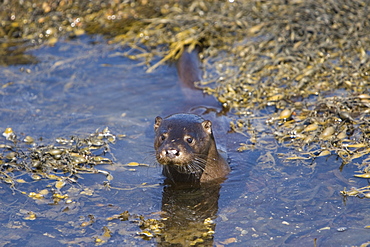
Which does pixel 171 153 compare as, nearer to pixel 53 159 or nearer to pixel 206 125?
pixel 206 125

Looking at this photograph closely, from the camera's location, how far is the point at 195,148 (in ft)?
13.9

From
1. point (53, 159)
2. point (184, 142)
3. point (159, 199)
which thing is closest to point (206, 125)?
point (184, 142)

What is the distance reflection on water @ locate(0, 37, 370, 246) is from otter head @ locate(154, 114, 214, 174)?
257 millimetres

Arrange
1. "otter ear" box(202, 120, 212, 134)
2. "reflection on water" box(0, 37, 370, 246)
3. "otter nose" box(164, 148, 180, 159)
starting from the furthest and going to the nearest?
1. "otter ear" box(202, 120, 212, 134)
2. "otter nose" box(164, 148, 180, 159)
3. "reflection on water" box(0, 37, 370, 246)

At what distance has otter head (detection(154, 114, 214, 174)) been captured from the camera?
3.94 m

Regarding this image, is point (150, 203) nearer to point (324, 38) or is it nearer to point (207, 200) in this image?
point (207, 200)

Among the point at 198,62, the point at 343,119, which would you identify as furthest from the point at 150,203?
the point at 198,62

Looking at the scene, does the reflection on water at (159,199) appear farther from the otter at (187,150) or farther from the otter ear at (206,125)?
the otter ear at (206,125)

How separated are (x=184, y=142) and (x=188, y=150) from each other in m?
0.09

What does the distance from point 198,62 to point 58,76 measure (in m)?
1.83

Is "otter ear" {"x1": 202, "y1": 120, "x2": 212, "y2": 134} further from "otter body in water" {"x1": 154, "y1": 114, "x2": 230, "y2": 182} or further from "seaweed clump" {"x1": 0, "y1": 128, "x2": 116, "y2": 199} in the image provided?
"seaweed clump" {"x1": 0, "y1": 128, "x2": 116, "y2": 199}

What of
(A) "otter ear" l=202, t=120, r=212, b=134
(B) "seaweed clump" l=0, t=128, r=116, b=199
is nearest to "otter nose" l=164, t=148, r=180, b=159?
(A) "otter ear" l=202, t=120, r=212, b=134

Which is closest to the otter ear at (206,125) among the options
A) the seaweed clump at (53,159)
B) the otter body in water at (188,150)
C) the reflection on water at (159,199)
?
the otter body in water at (188,150)

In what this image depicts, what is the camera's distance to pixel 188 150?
408 centimetres
